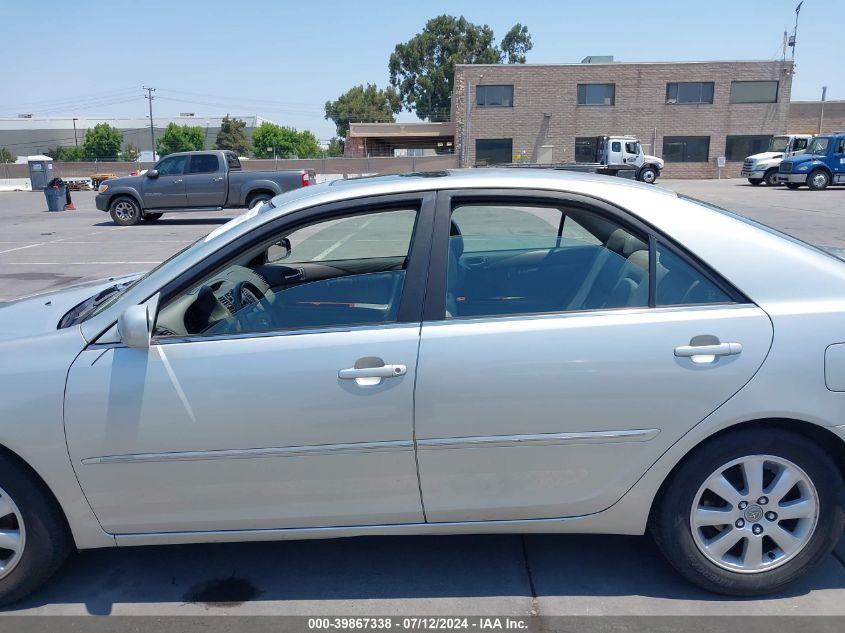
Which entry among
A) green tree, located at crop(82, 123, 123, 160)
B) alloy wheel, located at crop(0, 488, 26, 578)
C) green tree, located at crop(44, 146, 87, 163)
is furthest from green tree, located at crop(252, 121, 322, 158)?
alloy wheel, located at crop(0, 488, 26, 578)

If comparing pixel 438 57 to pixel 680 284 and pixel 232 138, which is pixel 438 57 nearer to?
pixel 232 138

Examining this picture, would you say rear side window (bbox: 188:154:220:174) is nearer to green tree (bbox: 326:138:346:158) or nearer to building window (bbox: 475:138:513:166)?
building window (bbox: 475:138:513:166)

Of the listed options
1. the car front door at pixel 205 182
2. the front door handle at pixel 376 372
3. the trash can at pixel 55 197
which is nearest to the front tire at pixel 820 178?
the car front door at pixel 205 182

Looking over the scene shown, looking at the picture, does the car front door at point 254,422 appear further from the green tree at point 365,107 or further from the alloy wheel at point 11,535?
the green tree at point 365,107

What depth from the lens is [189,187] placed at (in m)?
19.6

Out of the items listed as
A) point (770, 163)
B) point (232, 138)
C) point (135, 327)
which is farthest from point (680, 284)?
point (232, 138)

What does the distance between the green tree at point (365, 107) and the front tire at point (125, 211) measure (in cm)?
7526

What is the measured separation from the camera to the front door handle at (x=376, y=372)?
2.64 metres

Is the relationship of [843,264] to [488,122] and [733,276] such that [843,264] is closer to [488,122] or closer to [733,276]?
[733,276]

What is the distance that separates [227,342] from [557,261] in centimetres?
166

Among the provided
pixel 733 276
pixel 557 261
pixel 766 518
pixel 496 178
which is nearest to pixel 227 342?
pixel 496 178

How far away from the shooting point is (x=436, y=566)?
3.19 m

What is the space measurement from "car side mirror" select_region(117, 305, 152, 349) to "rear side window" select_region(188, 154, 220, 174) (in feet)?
59.6

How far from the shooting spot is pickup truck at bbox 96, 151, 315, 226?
773 inches
